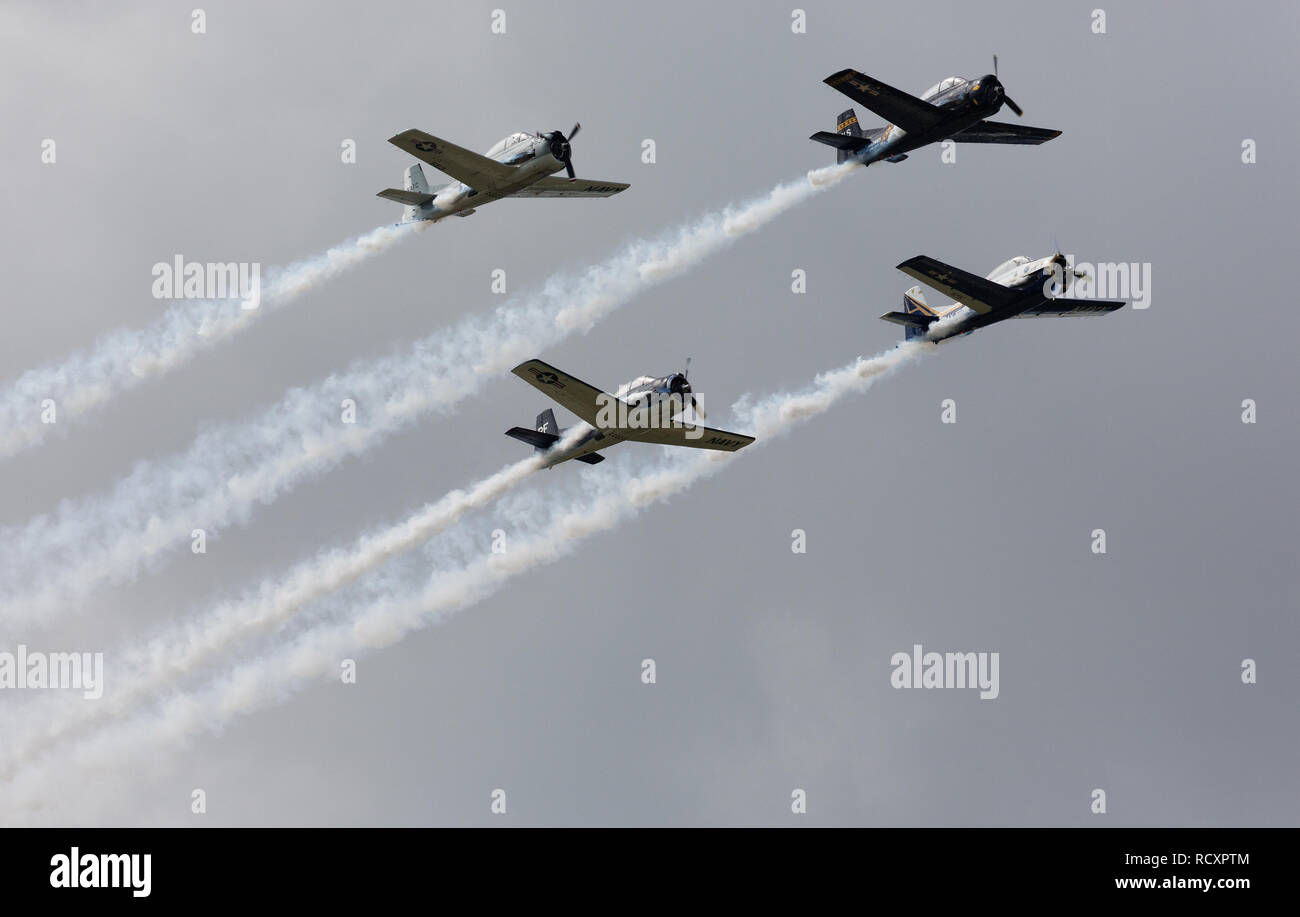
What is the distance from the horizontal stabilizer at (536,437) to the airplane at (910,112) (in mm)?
18876

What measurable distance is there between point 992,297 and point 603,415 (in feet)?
68.2

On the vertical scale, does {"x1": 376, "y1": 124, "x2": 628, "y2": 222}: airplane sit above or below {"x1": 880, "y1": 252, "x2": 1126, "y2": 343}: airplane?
above

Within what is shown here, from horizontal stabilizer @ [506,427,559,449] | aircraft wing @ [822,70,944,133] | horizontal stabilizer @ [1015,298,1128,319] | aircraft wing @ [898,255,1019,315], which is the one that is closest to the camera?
horizontal stabilizer @ [506,427,559,449]

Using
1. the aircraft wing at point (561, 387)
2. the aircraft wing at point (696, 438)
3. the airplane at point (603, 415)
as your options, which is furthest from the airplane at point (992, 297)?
the aircraft wing at point (561, 387)

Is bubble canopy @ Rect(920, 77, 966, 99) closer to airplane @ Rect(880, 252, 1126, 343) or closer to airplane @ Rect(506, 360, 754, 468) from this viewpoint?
airplane @ Rect(880, 252, 1126, 343)

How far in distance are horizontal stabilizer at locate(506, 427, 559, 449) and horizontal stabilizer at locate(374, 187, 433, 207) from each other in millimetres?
14206

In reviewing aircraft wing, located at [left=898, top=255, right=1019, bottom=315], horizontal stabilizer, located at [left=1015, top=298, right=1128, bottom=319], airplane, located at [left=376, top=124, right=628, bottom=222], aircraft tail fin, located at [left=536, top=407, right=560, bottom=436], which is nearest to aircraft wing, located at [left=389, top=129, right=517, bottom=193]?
airplane, located at [left=376, top=124, right=628, bottom=222]

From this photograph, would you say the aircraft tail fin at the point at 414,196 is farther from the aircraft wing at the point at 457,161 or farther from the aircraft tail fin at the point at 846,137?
the aircraft tail fin at the point at 846,137

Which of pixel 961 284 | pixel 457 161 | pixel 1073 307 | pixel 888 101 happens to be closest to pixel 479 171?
pixel 457 161

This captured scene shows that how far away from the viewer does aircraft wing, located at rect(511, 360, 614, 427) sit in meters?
80.2
